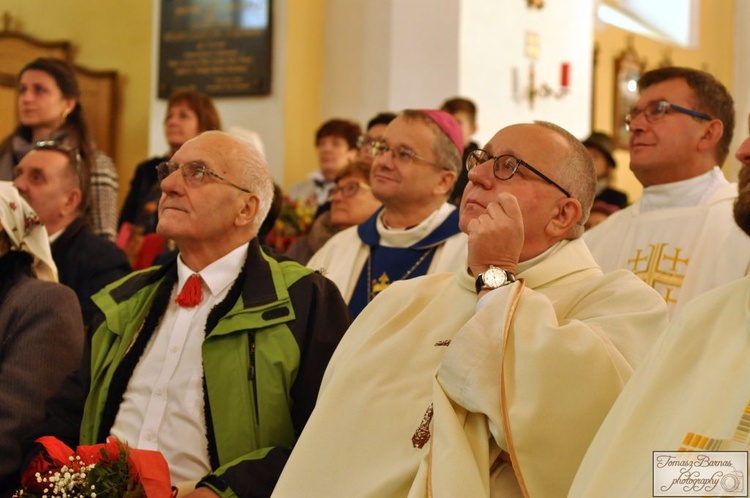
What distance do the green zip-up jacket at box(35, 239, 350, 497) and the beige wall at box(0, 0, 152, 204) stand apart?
25.0 feet

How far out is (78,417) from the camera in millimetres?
4148

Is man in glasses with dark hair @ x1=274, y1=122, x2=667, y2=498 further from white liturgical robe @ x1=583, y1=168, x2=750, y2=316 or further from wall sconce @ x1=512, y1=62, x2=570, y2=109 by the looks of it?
wall sconce @ x1=512, y1=62, x2=570, y2=109

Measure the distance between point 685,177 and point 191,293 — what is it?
89.4 inches

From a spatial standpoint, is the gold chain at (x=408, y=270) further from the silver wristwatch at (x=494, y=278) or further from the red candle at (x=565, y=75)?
the red candle at (x=565, y=75)

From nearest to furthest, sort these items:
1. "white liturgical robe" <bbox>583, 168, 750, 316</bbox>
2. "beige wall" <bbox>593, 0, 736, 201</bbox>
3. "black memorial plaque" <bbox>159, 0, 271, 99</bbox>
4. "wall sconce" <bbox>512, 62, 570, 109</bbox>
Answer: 1. "white liturgical robe" <bbox>583, 168, 750, 316</bbox>
2. "black memorial plaque" <bbox>159, 0, 271, 99</bbox>
3. "wall sconce" <bbox>512, 62, 570, 109</bbox>
4. "beige wall" <bbox>593, 0, 736, 201</bbox>

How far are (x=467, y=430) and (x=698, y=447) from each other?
0.75 metres

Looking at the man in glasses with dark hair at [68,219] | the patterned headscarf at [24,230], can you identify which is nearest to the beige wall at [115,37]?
the man in glasses with dark hair at [68,219]

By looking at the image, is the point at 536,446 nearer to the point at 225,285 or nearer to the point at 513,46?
the point at 225,285

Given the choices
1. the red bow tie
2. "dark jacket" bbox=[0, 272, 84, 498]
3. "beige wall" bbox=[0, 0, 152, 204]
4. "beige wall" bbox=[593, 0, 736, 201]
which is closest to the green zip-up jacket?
the red bow tie

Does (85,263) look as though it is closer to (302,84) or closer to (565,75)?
(302,84)

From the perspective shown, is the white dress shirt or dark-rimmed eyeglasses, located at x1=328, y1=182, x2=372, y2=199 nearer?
the white dress shirt

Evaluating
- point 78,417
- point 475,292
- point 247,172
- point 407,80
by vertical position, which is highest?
point 407,80

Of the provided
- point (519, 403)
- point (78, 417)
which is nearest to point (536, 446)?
point (519, 403)

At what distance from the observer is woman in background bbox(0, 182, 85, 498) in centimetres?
418
